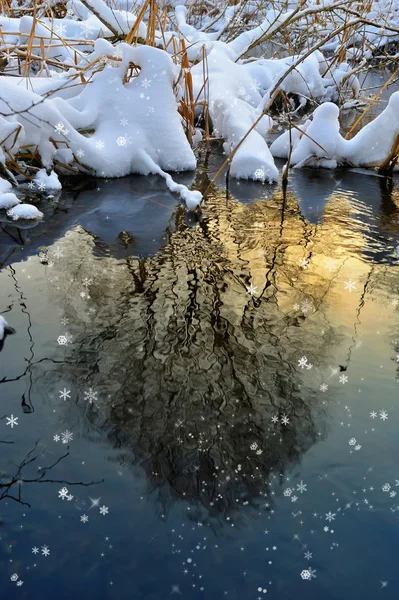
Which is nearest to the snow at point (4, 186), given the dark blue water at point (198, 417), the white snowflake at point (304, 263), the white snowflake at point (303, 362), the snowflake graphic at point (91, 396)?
the dark blue water at point (198, 417)

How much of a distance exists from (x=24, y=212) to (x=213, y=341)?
2.16 m

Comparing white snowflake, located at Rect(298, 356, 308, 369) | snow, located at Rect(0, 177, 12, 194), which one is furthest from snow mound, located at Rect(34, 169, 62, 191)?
white snowflake, located at Rect(298, 356, 308, 369)

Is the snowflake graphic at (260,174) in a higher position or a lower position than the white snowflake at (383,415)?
higher

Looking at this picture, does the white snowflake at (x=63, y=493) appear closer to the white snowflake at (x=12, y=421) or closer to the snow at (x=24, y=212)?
the white snowflake at (x=12, y=421)

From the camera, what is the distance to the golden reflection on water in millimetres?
1812

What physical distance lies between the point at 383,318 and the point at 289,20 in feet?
15.0

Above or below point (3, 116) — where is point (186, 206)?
below

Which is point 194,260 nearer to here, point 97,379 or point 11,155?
point 97,379

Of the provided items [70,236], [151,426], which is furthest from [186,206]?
[151,426]

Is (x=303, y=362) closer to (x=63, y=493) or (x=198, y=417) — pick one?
(x=198, y=417)

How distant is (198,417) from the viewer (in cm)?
195

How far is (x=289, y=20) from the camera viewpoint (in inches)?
226

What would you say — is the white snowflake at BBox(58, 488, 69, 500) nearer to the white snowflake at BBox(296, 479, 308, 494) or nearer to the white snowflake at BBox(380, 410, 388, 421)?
the white snowflake at BBox(296, 479, 308, 494)

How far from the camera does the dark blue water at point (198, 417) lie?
146cm
